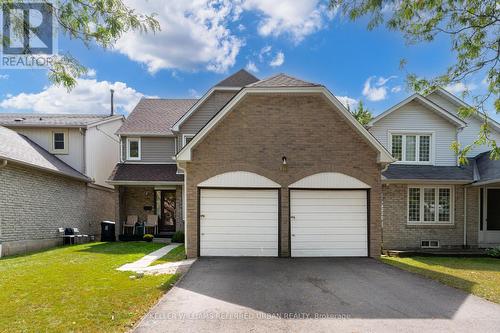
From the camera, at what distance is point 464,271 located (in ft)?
32.0

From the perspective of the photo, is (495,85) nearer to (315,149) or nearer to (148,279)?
(315,149)

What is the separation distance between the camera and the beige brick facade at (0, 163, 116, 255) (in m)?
12.0

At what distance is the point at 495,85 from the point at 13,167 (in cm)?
1533

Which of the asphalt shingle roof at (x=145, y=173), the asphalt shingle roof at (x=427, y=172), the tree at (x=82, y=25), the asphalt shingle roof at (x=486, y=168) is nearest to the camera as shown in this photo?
the tree at (x=82, y=25)

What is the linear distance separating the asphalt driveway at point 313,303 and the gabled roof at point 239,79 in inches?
444

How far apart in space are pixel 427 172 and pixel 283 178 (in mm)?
7717

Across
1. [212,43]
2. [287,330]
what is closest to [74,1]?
[287,330]

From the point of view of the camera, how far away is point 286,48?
13.8 metres

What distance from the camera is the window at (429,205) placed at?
1460cm

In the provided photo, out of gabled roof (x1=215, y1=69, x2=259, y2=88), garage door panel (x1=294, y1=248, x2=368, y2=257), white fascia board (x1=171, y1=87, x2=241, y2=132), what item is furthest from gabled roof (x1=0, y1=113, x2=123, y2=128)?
garage door panel (x1=294, y1=248, x2=368, y2=257)

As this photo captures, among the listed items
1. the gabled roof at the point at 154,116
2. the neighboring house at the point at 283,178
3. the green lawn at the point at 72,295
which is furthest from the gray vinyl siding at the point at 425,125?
the green lawn at the point at 72,295

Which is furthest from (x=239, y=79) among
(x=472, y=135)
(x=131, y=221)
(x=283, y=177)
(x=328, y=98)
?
(x=472, y=135)

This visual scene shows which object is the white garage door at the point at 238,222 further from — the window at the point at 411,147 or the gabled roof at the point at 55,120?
the gabled roof at the point at 55,120

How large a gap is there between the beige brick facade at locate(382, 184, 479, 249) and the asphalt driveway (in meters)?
5.75
